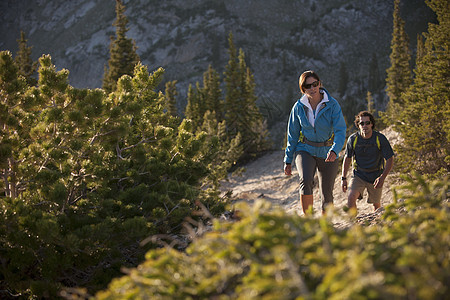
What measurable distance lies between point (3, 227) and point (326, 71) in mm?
112951

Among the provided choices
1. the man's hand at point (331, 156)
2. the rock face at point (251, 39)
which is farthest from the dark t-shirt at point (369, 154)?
the rock face at point (251, 39)

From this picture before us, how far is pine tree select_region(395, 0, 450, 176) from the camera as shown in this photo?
8219 millimetres

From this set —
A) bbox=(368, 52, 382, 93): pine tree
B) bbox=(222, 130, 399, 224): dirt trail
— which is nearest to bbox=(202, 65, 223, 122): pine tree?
bbox=(222, 130, 399, 224): dirt trail

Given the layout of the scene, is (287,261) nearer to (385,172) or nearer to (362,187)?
(385,172)

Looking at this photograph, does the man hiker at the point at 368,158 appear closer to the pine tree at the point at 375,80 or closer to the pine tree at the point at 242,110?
the pine tree at the point at 242,110

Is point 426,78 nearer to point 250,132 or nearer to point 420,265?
point 420,265

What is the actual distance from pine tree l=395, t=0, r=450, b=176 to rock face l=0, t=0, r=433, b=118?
270 ft

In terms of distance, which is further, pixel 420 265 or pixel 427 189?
pixel 427 189

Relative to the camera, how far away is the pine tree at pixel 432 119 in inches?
324

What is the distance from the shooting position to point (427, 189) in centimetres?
251

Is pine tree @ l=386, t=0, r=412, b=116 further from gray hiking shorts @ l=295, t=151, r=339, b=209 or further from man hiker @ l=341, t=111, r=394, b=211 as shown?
gray hiking shorts @ l=295, t=151, r=339, b=209

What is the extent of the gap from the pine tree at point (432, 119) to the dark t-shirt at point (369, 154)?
2410mm

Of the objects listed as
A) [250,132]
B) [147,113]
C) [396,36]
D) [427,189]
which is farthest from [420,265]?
[396,36]

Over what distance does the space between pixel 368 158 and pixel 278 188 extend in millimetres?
11527
